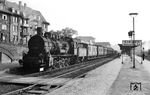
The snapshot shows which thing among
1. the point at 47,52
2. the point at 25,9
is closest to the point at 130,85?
the point at 47,52

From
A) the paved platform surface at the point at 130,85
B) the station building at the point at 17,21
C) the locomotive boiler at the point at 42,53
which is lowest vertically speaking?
the paved platform surface at the point at 130,85

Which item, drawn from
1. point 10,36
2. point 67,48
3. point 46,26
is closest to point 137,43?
point 67,48

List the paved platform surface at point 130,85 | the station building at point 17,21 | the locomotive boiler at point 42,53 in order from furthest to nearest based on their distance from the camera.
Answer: the station building at point 17,21, the locomotive boiler at point 42,53, the paved platform surface at point 130,85

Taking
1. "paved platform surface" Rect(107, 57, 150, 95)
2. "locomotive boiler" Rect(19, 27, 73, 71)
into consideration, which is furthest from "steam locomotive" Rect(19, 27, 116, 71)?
"paved platform surface" Rect(107, 57, 150, 95)

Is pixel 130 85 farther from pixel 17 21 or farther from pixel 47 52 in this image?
pixel 17 21

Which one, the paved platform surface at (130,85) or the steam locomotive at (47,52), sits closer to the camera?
the paved platform surface at (130,85)

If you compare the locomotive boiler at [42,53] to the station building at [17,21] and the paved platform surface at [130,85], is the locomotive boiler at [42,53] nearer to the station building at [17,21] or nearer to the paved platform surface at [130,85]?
the paved platform surface at [130,85]

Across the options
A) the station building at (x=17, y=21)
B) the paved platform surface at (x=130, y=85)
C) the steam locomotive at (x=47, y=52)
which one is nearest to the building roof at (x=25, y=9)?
the station building at (x=17, y=21)

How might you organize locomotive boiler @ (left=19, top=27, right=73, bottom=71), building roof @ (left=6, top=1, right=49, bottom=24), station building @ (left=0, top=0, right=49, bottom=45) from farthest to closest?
building roof @ (left=6, top=1, right=49, bottom=24) < station building @ (left=0, top=0, right=49, bottom=45) < locomotive boiler @ (left=19, top=27, right=73, bottom=71)

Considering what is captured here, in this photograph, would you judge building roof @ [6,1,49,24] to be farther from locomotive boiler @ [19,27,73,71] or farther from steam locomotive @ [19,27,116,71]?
locomotive boiler @ [19,27,73,71]

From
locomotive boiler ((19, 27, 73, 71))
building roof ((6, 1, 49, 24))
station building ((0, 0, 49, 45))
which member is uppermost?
building roof ((6, 1, 49, 24))

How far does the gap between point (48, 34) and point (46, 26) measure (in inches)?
1827

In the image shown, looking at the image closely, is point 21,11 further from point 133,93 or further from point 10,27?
point 133,93

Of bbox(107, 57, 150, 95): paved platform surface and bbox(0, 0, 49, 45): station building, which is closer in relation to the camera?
bbox(107, 57, 150, 95): paved platform surface
